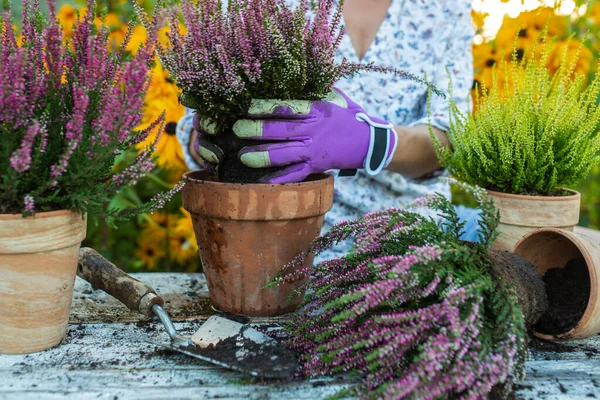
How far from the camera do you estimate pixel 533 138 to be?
1028 mm

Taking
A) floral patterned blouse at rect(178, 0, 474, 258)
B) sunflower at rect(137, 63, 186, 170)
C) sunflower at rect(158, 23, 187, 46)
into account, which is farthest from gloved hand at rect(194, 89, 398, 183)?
sunflower at rect(137, 63, 186, 170)

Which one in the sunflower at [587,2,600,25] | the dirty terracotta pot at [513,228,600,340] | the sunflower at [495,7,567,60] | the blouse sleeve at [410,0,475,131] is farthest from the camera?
the sunflower at [587,2,600,25]

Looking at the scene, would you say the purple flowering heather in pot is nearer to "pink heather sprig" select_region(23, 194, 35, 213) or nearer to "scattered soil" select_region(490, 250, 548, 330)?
"pink heather sprig" select_region(23, 194, 35, 213)

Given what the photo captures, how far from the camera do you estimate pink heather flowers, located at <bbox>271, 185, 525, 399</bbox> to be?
660mm

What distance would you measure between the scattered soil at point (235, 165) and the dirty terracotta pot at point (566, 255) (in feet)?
1.66

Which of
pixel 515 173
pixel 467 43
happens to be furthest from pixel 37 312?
pixel 467 43

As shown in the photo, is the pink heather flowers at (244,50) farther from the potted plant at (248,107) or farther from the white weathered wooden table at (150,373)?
the white weathered wooden table at (150,373)

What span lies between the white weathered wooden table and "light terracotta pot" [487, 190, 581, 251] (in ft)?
0.76

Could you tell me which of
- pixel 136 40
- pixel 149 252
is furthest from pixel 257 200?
pixel 149 252

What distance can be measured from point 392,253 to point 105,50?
21.5 inches

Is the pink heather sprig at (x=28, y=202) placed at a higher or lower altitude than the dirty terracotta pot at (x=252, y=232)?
higher

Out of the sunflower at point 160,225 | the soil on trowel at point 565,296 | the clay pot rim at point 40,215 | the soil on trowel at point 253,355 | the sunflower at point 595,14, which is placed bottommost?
the sunflower at point 160,225

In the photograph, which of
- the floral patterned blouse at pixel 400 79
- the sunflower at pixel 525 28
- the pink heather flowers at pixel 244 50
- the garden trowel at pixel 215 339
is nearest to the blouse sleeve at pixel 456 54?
the floral patterned blouse at pixel 400 79

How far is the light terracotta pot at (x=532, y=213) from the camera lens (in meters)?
1.06
